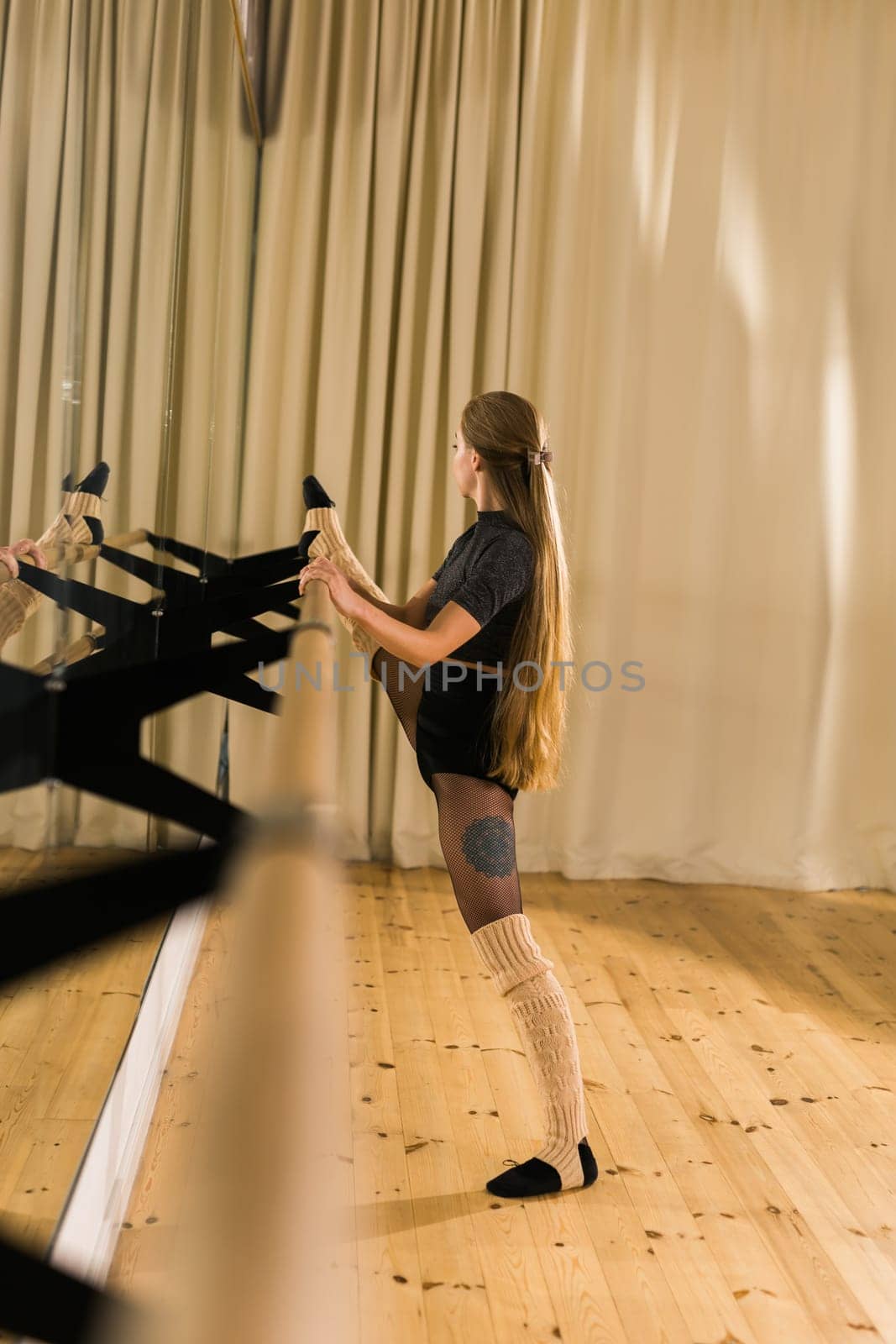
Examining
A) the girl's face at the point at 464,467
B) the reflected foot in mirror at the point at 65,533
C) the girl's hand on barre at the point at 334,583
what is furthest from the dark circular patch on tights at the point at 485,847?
the reflected foot in mirror at the point at 65,533

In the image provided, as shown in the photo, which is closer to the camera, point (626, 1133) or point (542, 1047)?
point (542, 1047)

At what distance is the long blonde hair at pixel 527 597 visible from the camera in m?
2.01

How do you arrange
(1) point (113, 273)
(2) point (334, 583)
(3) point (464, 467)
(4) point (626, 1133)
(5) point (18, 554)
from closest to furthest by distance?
1. (5) point (18, 554)
2. (1) point (113, 273)
3. (2) point (334, 583)
4. (3) point (464, 467)
5. (4) point (626, 1133)

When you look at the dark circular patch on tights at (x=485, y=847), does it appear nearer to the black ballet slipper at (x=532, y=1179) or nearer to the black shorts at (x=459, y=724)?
the black shorts at (x=459, y=724)

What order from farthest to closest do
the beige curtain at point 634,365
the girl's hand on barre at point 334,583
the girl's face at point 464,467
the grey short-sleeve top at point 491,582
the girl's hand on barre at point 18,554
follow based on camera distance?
the beige curtain at point 634,365 → the girl's face at point 464,467 → the grey short-sleeve top at point 491,582 → the girl's hand on barre at point 334,583 → the girl's hand on barre at point 18,554

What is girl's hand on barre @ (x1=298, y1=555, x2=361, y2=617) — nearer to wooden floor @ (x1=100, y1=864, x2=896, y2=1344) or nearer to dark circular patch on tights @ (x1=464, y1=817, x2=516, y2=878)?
dark circular patch on tights @ (x1=464, y1=817, x2=516, y2=878)

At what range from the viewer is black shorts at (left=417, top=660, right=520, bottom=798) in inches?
79.4

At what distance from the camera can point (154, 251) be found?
5.38 ft

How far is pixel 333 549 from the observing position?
7.11 feet

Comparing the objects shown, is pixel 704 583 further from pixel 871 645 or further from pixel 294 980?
pixel 294 980

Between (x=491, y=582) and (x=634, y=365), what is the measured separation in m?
2.19

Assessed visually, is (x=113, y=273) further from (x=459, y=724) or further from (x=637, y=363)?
(x=637, y=363)

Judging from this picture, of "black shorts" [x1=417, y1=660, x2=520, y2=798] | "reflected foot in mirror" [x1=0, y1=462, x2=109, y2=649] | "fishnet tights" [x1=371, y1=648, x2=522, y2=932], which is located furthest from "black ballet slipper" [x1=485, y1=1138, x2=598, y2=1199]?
"reflected foot in mirror" [x1=0, y1=462, x2=109, y2=649]

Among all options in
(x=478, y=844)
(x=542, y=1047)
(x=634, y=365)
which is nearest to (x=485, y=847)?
(x=478, y=844)
